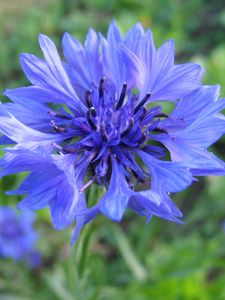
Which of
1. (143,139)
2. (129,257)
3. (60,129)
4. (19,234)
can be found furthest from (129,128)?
(19,234)

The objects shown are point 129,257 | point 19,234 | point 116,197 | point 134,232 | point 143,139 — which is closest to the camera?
point 116,197

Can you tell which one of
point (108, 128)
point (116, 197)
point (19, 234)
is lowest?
point (19, 234)

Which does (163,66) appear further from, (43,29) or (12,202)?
(43,29)

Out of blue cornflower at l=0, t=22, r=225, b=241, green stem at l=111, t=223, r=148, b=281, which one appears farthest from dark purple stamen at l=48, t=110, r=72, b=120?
green stem at l=111, t=223, r=148, b=281

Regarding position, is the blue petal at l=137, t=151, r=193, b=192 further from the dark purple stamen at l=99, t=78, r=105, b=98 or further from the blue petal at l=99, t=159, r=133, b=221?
the dark purple stamen at l=99, t=78, r=105, b=98

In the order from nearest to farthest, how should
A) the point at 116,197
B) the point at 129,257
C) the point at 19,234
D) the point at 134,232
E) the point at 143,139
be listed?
the point at 116,197
the point at 143,139
the point at 129,257
the point at 19,234
the point at 134,232

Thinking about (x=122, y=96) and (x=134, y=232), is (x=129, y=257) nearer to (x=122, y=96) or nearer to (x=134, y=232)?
(x=134, y=232)

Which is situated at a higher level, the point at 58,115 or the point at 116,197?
the point at 58,115

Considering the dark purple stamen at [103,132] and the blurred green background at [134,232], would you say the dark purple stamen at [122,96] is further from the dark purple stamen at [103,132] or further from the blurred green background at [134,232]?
the blurred green background at [134,232]
